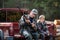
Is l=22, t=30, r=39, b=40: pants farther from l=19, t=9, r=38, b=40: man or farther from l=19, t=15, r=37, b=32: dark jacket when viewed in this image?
l=19, t=15, r=37, b=32: dark jacket

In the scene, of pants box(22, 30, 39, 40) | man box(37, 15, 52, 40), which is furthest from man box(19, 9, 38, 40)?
man box(37, 15, 52, 40)

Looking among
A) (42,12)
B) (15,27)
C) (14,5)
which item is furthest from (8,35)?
(42,12)

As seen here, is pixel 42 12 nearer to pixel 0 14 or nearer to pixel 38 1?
pixel 38 1

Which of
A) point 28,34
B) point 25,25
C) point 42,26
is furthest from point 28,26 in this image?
point 42,26

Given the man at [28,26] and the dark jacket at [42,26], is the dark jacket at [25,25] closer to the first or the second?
the man at [28,26]

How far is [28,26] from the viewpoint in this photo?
→ 29.1 feet

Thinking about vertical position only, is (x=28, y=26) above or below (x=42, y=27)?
above

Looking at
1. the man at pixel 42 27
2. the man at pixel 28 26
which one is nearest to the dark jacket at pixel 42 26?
the man at pixel 42 27

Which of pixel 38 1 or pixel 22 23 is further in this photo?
pixel 38 1

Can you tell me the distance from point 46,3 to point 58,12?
0.93m

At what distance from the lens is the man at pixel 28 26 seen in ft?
28.6

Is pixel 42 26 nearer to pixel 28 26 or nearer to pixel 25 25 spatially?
pixel 28 26

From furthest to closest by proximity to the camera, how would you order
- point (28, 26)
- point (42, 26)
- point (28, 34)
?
point (42, 26) < point (28, 26) < point (28, 34)

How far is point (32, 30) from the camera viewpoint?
29.3 feet
